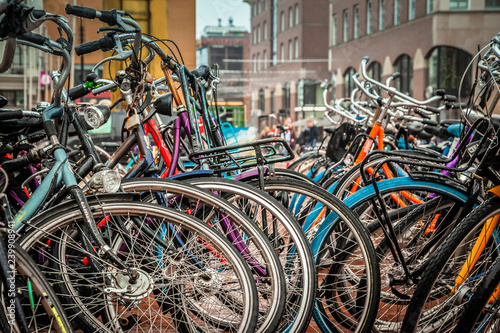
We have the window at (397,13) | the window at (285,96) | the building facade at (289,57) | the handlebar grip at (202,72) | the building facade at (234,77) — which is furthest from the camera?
the window at (285,96)

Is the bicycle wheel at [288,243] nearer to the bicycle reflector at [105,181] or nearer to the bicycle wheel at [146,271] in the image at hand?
the bicycle wheel at [146,271]

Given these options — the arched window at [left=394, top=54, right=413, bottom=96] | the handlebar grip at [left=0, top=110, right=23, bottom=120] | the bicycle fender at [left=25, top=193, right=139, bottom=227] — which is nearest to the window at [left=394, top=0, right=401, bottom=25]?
the arched window at [left=394, top=54, right=413, bottom=96]

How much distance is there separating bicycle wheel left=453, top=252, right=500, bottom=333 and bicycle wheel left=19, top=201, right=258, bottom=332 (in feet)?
2.29

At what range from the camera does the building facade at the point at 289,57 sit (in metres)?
20.3

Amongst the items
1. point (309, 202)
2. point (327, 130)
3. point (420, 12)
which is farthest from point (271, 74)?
point (309, 202)

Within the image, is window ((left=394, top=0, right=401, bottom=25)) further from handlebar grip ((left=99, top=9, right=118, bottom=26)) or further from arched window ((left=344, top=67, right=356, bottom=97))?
handlebar grip ((left=99, top=9, right=118, bottom=26))

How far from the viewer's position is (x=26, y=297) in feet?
5.53

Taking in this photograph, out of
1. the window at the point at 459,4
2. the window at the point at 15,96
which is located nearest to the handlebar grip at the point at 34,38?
the window at the point at 15,96

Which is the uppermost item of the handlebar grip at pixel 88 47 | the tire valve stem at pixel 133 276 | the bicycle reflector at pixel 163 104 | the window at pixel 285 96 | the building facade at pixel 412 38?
the building facade at pixel 412 38

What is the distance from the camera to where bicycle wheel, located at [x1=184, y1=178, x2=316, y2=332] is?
2039 mm

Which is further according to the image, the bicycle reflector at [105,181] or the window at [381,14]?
the window at [381,14]

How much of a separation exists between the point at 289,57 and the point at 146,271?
24.6 metres

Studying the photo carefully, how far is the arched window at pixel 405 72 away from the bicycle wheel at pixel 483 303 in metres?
18.5

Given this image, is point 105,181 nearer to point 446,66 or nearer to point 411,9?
point 446,66
